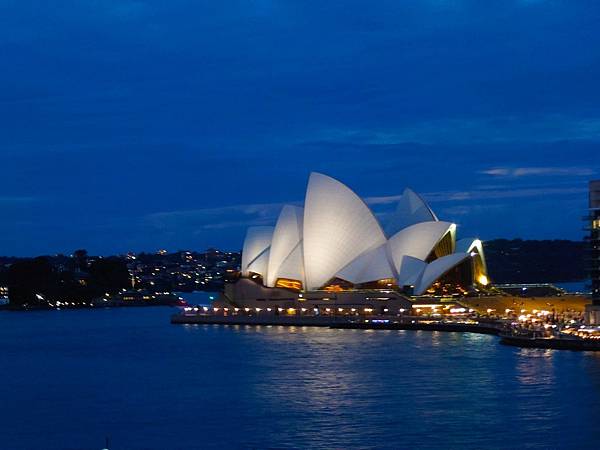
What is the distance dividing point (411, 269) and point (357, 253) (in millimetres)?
2822

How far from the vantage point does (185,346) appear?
1914 inches

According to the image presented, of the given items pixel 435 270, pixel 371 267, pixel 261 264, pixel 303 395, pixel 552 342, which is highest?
pixel 261 264

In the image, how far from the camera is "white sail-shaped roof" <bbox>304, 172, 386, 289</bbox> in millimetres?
59062

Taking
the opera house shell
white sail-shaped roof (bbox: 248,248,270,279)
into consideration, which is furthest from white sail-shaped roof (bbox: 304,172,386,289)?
white sail-shaped roof (bbox: 248,248,270,279)

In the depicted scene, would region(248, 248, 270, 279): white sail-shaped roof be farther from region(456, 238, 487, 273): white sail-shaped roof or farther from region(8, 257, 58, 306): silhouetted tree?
region(8, 257, 58, 306): silhouetted tree

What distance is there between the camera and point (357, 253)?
6062 centimetres

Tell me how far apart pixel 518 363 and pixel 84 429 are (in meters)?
15.9

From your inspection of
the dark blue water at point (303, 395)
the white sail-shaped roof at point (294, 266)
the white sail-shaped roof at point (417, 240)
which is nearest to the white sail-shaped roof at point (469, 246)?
the white sail-shaped roof at point (417, 240)

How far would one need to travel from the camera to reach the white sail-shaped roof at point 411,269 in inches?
2376

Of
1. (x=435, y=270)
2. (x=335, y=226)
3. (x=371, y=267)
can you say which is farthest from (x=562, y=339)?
(x=371, y=267)

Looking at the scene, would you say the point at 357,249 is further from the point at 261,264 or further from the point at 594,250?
the point at 594,250

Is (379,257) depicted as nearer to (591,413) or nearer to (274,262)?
(274,262)

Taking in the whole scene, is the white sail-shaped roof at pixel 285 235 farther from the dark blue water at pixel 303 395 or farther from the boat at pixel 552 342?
the boat at pixel 552 342

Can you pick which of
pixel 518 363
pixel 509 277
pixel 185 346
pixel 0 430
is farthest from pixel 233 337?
pixel 509 277
